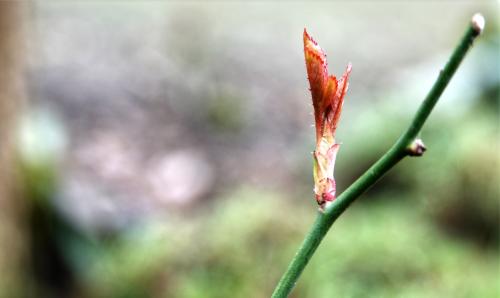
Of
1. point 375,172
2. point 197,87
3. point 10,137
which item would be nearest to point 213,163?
point 197,87

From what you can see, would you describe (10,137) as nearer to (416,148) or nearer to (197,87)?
(416,148)

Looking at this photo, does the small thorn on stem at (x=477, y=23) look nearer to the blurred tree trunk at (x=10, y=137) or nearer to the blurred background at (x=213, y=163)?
the blurred background at (x=213, y=163)

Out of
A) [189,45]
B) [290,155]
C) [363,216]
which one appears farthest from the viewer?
[189,45]

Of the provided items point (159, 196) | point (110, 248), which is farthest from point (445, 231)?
point (159, 196)

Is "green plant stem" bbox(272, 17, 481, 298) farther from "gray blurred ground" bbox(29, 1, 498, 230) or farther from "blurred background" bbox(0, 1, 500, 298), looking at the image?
"gray blurred ground" bbox(29, 1, 498, 230)

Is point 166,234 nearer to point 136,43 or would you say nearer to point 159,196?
point 159,196

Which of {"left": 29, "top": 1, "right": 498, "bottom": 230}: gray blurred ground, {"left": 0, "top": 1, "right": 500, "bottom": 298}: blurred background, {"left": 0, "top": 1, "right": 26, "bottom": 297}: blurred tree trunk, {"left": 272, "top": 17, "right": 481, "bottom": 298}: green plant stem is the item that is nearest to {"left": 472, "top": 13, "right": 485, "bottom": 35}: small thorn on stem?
{"left": 272, "top": 17, "right": 481, "bottom": 298}: green plant stem

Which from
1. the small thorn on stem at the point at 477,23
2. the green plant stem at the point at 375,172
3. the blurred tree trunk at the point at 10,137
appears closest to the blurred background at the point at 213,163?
the blurred tree trunk at the point at 10,137
